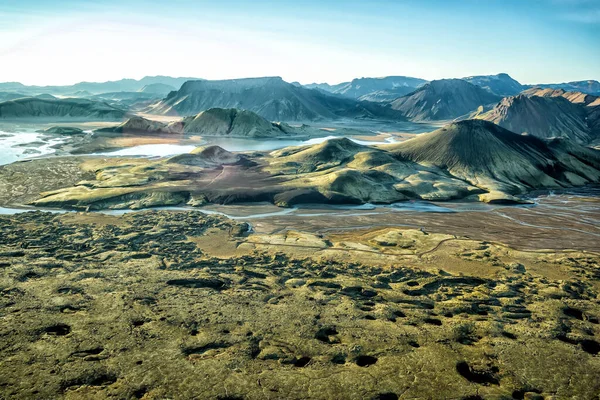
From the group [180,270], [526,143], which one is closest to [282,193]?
[180,270]

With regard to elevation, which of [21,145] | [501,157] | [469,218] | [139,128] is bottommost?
[469,218]

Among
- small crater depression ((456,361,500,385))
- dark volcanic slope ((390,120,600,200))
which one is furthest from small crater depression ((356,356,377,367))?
dark volcanic slope ((390,120,600,200))

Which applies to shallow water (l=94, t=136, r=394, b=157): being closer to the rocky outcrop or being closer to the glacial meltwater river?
the rocky outcrop

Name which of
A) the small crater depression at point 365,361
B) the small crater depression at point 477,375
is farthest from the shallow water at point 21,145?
the small crater depression at point 477,375

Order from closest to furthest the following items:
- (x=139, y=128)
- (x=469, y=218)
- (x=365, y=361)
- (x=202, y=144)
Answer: (x=365, y=361) < (x=469, y=218) < (x=202, y=144) < (x=139, y=128)

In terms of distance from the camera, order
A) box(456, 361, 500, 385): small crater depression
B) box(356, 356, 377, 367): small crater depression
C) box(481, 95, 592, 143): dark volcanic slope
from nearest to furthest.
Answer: box(456, 361, 500, 385): small crater depression
box(356, 356, 377, 367): small crater depression
box(481, 95, 592, 143): dark volcanic slope

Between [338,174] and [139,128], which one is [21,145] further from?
[338,174]

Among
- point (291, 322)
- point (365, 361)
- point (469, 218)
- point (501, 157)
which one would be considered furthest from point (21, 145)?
point (365, 361)

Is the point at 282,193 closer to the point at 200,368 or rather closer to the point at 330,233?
the point at 330,233
